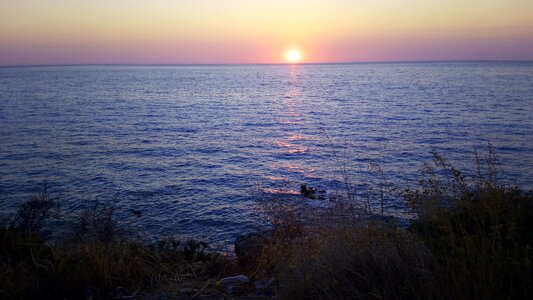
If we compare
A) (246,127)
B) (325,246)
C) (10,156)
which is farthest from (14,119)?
(325,246)

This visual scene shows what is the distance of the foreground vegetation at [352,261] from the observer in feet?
14.9

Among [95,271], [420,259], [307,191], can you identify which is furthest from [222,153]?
[420,259]

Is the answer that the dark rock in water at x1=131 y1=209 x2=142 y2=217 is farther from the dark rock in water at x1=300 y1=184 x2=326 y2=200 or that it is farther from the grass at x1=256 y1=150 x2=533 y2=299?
the grass at x1=256 y1=150 x2=533 y2=299

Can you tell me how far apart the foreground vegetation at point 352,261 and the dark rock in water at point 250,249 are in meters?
0.07

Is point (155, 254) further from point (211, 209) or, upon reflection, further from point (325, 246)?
point (211, 209)

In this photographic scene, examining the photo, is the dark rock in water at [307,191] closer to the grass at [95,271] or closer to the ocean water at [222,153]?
the ocean water at [222,153]

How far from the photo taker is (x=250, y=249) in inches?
368

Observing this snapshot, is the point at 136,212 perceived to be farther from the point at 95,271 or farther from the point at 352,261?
the point at 352,261

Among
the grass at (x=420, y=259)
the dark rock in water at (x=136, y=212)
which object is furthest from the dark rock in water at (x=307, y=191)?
the grass at (x=420, y=259)

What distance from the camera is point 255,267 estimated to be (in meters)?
8.02

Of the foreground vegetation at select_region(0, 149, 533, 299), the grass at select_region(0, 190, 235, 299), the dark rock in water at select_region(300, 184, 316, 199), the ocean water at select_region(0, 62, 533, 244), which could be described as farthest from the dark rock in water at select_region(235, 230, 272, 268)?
the dark rock in water at select_region(300, 184, 316, 199)

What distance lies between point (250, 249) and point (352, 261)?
4648 mm

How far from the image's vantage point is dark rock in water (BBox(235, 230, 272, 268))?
851cm

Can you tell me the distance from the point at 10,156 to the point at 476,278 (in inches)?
1321
